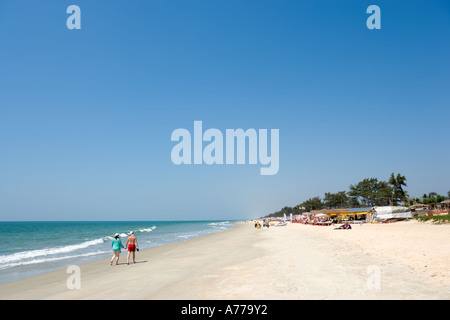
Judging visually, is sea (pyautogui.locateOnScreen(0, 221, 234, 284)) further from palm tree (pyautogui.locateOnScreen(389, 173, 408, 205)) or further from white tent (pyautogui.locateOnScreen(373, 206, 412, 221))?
palm tree (pyautogui.locateOnScreen(389, 173, 408, 205))

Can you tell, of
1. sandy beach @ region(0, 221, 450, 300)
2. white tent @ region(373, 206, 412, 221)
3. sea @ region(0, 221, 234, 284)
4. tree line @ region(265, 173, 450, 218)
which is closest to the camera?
sandy beach @ region(0, 221, 450, 300)

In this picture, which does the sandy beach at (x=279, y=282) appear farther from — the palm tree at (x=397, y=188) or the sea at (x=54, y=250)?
the palm tree at (x=397, y=188)

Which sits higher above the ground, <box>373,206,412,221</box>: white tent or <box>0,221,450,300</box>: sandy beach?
<box>0,221,450,300</box>: sandy beach

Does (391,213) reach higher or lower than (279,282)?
lower

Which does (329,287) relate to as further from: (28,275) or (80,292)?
(28,275)

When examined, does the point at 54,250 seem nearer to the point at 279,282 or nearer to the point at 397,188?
the point at 279,282

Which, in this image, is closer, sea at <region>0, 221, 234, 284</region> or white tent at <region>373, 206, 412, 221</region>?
sea at <region>0, 221, 234, 284</region>

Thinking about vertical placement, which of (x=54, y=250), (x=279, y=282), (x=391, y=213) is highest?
(x=279, y=282)

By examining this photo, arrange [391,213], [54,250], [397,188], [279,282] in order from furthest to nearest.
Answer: [397,188], [391,213], [54,250], [279,282]

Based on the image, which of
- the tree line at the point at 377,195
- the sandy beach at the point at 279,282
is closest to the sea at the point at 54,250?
the sandy beach at the point at 279,282

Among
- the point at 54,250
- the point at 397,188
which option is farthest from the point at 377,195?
the point at 54,250

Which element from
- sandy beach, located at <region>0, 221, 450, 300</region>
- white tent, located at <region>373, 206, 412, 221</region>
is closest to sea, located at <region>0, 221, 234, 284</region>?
sandy beach, located at <region>0, 221, 450, 300</region>
